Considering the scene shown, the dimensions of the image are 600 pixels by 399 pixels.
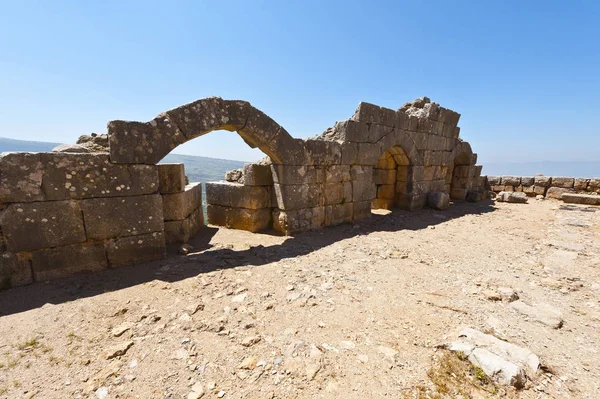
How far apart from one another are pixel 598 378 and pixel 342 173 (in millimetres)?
4955

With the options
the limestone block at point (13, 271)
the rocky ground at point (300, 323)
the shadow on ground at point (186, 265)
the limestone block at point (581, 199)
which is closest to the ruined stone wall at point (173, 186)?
the limestone block at point (13, 271)

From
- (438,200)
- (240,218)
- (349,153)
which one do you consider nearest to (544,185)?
(438,200)

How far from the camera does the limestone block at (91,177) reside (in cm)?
327

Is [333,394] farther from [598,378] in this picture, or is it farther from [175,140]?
[175,140]

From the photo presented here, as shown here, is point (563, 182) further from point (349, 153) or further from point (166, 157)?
point (166, 157)

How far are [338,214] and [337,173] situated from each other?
101cm

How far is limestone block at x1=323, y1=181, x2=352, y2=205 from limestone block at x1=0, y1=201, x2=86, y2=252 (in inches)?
174

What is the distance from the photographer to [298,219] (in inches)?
222

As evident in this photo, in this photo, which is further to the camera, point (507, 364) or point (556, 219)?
point (556, 219)

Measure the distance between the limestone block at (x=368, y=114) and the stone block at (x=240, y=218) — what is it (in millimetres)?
3176

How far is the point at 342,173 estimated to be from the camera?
630 centimetres

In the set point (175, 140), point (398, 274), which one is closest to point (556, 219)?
point (398, 274)

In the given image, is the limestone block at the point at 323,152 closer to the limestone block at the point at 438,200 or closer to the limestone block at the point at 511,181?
the limestone block at the point at 438,200

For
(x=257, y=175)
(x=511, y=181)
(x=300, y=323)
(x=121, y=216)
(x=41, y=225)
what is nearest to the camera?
(x=300, y=323)
